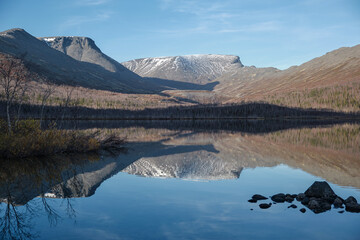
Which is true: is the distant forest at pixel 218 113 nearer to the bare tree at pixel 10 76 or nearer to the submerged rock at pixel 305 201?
the bare tree at pixel 10 76

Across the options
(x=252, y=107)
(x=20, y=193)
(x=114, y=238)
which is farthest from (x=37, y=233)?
(x=252, y=107)

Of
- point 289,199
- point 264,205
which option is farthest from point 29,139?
point 289,199

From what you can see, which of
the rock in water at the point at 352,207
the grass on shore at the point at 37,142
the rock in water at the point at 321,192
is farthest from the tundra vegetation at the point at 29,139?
the rock in water at the point at 352,207

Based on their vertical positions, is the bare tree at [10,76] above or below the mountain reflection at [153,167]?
above

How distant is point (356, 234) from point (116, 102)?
155m

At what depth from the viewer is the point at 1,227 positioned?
9.12m

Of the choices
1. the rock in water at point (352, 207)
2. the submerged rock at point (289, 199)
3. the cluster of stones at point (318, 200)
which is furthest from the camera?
the submerged rock at point (289, 199)

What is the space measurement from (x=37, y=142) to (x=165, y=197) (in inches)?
489

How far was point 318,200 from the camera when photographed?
11.8 metres

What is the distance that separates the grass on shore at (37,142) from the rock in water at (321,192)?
54.4ft

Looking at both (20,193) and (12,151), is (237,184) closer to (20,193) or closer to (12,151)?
(20,193)

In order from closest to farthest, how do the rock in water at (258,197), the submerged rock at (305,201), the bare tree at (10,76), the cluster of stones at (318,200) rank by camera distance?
the cluster of stones at (318,200)
the submerged rock at (305,201)
the rock in water at (258,197)
the bare tree at (10,76)

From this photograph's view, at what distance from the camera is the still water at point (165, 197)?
912cm

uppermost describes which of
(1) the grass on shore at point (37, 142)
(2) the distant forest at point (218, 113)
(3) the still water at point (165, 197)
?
(2) the distant forest at point (218, 113)
